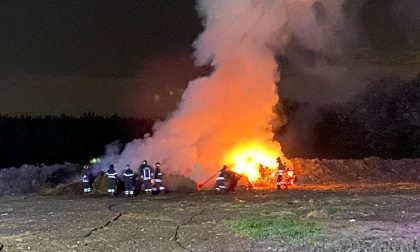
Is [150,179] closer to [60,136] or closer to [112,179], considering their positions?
[112,179]

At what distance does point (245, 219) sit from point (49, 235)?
4837 millimetres

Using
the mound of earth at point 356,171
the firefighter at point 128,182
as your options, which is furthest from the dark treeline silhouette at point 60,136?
the firefighter at point 128,182

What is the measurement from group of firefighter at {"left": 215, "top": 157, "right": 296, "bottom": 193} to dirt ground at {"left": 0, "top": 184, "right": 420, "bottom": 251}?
0.80 meters

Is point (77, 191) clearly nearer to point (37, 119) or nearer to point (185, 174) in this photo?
point (185, 174)

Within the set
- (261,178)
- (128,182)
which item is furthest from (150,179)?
(261,178)

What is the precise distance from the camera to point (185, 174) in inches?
1041

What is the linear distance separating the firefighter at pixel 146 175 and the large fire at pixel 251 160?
371 centimetres

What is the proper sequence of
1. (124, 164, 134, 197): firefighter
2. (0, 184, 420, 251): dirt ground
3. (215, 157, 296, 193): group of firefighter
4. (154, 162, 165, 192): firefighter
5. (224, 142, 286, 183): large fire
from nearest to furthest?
(0, 184, 420, 251): dirt ground
(124, 164, 134, 197): firefighter
(215, 157, 296, 193): group of firefighter
(154, 162, 165, 192): firefighter
(224, 142, 286, 183): large fire

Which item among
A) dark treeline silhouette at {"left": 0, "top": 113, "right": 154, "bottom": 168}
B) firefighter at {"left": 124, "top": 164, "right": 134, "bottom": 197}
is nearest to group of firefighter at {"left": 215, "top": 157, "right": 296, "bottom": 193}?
firefighter at {"left": 124, "top": 164, "right": 134, "bottom": 197}

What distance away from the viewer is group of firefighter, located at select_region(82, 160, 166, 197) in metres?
24.2

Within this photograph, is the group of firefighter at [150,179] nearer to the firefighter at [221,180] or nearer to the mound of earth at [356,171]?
the firefighter at [221,180]

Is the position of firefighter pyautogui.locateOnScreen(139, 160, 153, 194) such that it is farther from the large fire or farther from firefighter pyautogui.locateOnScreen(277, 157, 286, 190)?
firefighter pyautogui.locateOnScreen(277, 157, 286, 190)

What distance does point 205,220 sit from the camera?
15922 millimetres

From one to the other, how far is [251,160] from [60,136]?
17458 mm
